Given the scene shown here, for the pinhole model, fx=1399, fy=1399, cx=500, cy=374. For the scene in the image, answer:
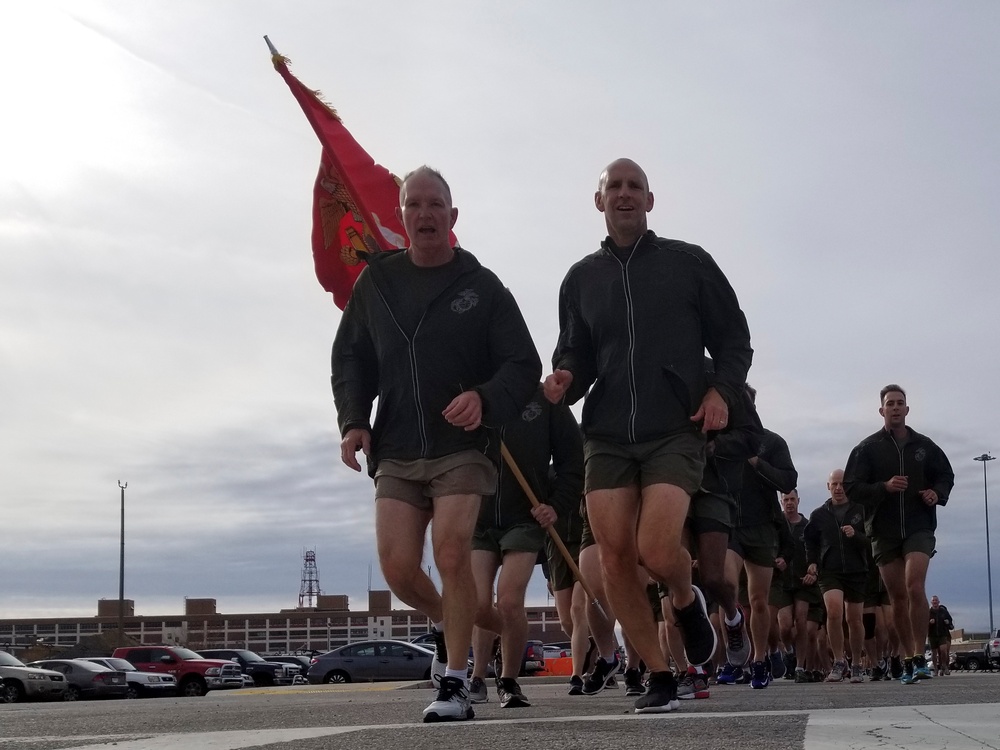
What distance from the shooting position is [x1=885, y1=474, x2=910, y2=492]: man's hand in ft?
34.1

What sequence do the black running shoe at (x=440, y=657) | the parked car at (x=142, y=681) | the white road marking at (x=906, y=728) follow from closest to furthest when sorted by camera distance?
1. the white road marking at (x=906, y=728)
2. the black running shoe at (x=440, y=657)
3. the parked car at (x=142, y=681)

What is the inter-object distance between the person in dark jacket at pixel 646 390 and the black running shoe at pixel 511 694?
1563mm

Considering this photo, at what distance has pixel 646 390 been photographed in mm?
5961

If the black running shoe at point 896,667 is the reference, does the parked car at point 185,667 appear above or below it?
below

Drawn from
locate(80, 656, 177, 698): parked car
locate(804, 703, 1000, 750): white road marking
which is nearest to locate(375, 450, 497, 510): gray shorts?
locate(804, 703, 1000, 750): white road marking

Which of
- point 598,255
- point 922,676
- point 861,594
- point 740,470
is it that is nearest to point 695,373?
point 598,255

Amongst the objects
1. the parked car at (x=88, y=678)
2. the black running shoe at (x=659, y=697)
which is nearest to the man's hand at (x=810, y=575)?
the black running shoe at (x=659, y=697)

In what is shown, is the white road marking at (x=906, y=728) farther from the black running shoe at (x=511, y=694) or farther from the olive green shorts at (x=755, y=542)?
the olive green shorts at (x=755, y=542)

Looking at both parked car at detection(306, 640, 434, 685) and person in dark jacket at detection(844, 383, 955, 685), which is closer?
person in dark jacket at detection(844, 383, 955, 685)

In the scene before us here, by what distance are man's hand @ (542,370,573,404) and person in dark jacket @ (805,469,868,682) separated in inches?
313

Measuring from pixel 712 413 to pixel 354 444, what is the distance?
153 centimetres

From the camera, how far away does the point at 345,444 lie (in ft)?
19.7

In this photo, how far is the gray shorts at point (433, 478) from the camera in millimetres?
5816

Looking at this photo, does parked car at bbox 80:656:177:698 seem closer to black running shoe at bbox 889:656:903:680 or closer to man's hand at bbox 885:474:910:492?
black running shoe at bbox 889:656:903:680
